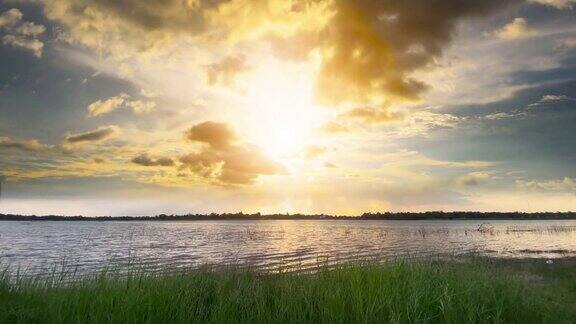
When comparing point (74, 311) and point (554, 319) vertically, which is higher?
point (74, 311)

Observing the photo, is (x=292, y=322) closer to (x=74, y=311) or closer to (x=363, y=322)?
(x=363, y=322)

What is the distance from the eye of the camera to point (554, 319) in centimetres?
1060

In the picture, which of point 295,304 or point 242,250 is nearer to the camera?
point 295,304

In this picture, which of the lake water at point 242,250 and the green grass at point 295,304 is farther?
the lake water at point 242,250

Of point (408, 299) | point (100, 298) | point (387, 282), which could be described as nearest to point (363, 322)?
point (408, 299)

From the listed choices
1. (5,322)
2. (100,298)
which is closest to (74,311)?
(100,298)

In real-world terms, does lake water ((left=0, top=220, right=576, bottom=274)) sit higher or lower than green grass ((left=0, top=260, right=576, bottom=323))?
lower

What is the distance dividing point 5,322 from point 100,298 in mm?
1629

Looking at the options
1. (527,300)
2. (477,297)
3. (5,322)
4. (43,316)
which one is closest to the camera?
(5,322)

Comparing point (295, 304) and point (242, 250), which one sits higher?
point (295, 304)

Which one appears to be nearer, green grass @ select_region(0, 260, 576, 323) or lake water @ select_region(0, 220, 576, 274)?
green grass @ select_region(0, 260, 576, 323)

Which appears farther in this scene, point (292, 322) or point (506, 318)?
point (506, 318)

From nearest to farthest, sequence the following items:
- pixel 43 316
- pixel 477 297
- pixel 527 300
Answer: pixel 43 316 → pixel 477 297 → pixel 527 300

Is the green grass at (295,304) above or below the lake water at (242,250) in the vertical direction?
above
